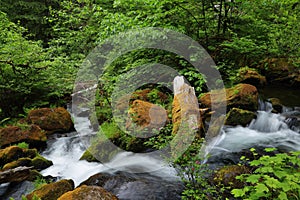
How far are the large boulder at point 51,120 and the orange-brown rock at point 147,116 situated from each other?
Answer: 10.1 feet

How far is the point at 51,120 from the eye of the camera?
800 cm

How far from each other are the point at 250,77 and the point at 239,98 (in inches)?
103

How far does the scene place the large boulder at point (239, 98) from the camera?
7031 mm

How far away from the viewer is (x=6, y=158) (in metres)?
5.55

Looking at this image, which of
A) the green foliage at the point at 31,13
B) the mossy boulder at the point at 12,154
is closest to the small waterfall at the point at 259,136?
the mossy boulder at the point at 12,154

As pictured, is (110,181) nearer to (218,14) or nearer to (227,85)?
(227,85)

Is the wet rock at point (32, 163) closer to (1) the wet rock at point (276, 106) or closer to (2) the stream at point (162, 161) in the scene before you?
(2) the stream at point (162, 161)

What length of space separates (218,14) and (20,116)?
8.37 m

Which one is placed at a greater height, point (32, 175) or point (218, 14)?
point (218, 14)

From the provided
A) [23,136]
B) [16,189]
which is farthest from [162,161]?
[23,136]

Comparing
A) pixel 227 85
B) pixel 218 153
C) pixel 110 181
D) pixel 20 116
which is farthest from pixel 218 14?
pixel 20 116

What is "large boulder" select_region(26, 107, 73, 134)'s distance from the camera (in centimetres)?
785

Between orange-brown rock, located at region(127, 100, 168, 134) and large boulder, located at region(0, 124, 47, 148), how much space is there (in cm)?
283

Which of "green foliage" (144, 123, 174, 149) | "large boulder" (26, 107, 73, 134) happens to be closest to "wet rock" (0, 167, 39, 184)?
"green foliage" (144, 123, 174, 149)
